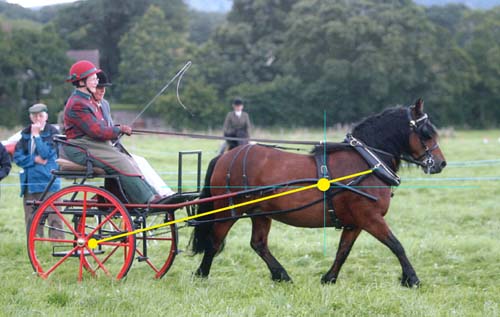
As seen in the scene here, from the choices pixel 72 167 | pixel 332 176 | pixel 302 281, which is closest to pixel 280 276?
pixel 302 281

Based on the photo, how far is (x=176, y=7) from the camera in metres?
46.8

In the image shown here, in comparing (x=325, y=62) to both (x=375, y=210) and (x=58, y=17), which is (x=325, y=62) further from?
(x=375, y=210)

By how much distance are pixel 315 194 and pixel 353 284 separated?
1.02 metres

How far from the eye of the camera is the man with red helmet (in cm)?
597

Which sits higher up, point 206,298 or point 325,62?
point 325,62

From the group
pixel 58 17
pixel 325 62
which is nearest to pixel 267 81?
pixel 325 62

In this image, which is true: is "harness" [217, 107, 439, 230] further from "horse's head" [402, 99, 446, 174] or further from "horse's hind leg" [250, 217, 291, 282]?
"horse's hind leg" [250, 217, 291, 282]

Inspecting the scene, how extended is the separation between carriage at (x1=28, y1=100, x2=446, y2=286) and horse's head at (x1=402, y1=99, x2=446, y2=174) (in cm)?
1

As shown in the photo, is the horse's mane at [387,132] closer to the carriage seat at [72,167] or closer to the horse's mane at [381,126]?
the horse's mane at [381,126]

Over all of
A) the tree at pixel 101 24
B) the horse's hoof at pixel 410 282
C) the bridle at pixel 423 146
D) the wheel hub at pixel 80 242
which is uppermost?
the tree at pixel 101 24

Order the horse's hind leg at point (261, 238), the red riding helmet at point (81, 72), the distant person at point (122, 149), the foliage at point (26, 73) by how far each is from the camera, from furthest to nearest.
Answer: the foliage at point (26, 73) < the distant person at point (122, 149) < the horse's hind leg at point (261, 238) < the red riding helmet at point (81, 72)

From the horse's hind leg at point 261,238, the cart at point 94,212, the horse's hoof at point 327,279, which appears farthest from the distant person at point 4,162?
the horse's hoof at point 327,279

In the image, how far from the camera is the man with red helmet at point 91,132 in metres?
5.97

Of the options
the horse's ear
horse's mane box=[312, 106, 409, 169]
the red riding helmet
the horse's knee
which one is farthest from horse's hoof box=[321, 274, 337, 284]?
the red riding helmet
